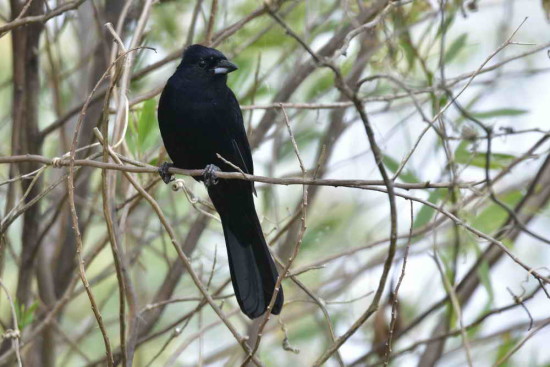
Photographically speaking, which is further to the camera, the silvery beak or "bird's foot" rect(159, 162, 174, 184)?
the silvery beak

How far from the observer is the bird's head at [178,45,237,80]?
3688 mm

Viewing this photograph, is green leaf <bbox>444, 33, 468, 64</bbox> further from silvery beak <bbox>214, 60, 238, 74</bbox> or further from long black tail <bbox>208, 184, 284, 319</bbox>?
long black tail <bbox>208, 184, 284, 319</bbox>

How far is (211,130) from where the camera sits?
12.1 feet

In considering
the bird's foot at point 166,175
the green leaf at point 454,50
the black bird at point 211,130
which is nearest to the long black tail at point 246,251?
the black bird at point 211,130

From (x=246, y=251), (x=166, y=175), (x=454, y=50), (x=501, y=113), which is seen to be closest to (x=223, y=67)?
(x=166, y=175)

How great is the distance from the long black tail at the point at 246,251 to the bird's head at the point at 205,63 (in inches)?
19.1

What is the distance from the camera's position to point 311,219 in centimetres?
532

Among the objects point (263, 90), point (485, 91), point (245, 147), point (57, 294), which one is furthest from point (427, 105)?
point (57, 294)

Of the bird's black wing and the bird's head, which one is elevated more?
the bird's head

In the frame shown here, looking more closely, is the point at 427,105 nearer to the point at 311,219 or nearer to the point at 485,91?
the point at 485,91

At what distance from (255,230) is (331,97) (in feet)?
4.40

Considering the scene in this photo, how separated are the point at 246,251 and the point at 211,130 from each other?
56 centimetres

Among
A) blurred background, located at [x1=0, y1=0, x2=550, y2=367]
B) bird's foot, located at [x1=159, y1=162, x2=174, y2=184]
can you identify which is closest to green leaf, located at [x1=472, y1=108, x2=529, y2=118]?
blurred background, located at [x1=0, y1=0, x2=550, y2=367]

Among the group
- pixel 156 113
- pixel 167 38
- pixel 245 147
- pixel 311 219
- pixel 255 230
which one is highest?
pixel 167 38
